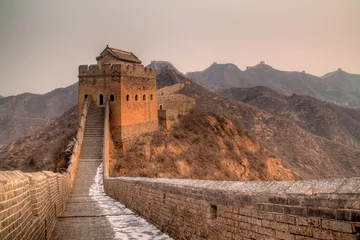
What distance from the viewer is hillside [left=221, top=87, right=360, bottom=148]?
89350 mm

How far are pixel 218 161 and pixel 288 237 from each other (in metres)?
31.6

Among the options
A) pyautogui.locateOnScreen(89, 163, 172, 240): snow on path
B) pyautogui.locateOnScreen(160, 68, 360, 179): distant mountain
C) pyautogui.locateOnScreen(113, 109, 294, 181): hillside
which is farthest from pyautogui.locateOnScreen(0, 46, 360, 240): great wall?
pyautogui.locateOnScreen(160, 68, 360, 179): distant mountain

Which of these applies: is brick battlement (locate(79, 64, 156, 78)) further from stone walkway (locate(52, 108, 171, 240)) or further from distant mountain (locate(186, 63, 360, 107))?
distant mountain (locate(186, 63, 360, 107))

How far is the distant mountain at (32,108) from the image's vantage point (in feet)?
336

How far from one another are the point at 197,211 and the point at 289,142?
222 ft

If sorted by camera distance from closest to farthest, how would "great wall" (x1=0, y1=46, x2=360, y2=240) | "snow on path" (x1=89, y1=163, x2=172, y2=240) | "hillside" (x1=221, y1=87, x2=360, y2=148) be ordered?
"great wall" (x1=0, y1=46, x2=360, y2=240)
"snow on path" (x1=89, y1=163, x2=172, y2=240)
"hillside" (x1=221, y1=87, x2=360, y2=148)

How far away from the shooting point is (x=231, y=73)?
172625mm

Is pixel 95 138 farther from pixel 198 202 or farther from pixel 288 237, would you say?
pixel 288 237

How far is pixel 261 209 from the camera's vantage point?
15.5 ft

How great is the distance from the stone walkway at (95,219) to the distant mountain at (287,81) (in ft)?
441

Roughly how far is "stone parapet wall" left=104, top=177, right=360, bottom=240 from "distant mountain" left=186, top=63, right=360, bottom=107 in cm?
14688

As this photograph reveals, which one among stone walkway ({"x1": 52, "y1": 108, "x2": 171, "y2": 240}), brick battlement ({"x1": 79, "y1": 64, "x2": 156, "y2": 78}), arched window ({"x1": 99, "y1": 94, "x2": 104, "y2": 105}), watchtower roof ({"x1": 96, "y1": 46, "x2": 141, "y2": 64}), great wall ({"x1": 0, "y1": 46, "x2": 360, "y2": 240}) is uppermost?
watchtower roof ({"x1": 96, "y1": 46, "x2": 141, "y2": 64})

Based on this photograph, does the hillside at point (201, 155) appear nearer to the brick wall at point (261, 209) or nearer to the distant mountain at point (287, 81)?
the brick wall at point (261, 209)

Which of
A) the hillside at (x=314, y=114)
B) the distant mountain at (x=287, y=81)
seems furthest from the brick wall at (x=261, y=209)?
the distant mountain at (x=287, y=81)
